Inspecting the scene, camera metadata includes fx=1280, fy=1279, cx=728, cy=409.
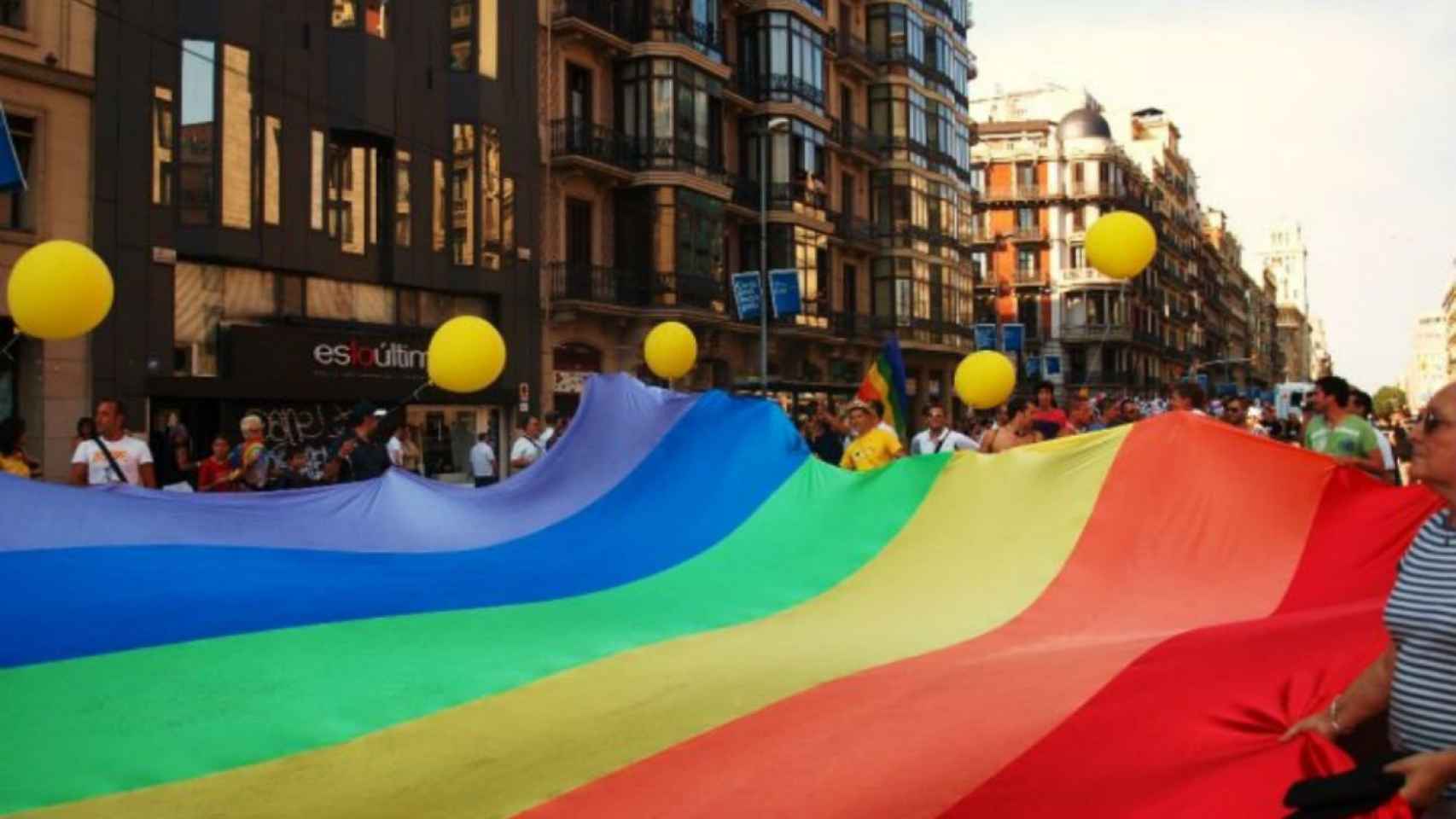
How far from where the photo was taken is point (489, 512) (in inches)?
270

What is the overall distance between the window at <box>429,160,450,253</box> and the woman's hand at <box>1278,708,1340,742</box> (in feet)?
83.0

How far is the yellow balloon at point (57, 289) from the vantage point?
34.8 ft

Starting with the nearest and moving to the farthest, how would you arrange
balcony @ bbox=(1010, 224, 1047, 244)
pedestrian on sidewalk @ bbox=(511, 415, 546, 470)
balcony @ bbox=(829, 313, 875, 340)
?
pedestrian on sidewalk @ bbox=(511, 415, 546, 470), balcony @ bbox=(829, 313, 875, 340), balcony @ bbox=(1010, 224, 1047, 244)

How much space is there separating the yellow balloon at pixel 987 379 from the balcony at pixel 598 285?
18327 millimetres

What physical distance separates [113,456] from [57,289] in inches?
61.2

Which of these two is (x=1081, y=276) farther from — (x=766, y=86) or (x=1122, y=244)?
(x=1122, y=244)

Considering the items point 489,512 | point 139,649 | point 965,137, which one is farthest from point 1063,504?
point 965,137

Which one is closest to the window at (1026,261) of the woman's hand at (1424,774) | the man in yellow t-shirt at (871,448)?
the man in yellow t-shirt at (871,448)

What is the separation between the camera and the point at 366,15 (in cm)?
2562

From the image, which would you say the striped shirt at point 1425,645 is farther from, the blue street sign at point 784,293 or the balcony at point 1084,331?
the balcony at point 1084,331

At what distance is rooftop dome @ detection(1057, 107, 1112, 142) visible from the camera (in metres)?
80.6

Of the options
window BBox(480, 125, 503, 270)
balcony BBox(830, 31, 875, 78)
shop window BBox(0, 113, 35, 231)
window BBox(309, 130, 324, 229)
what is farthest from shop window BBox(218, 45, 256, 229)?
balcony BBox(830, 31, 875, 78)

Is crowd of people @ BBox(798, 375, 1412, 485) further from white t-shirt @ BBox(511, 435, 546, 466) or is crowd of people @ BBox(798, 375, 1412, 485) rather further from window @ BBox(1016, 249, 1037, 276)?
window @ BBox(1016, 249, 1037, 276)

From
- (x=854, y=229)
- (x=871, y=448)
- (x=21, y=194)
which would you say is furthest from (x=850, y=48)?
(x=871, y=448)
